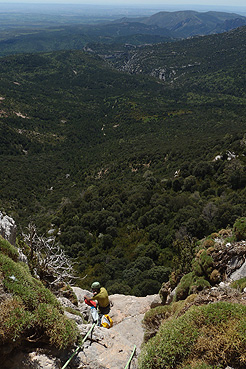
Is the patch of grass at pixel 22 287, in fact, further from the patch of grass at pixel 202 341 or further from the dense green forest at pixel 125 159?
the dense green forest at pixel 125 159

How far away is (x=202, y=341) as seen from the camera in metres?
4.98

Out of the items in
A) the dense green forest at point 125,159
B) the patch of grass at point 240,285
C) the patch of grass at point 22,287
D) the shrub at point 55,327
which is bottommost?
the dense green forest at point 125,159

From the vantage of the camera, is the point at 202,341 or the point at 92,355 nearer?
the point at 202,341

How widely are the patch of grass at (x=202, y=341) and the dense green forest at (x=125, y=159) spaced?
26.3 ft

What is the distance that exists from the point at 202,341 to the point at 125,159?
6534 centimetres

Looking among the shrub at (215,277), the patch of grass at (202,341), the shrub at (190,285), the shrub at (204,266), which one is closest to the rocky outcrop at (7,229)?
the patch of grass at (202,341)

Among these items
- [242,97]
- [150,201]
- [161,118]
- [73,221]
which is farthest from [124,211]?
[242,97]

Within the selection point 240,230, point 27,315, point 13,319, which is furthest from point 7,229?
point 240,230

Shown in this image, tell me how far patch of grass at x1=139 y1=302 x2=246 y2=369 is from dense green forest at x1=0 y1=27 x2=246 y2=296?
315 inches

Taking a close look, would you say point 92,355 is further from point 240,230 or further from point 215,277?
point 240,230

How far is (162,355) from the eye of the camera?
518 centimetres

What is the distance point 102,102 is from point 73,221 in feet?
415

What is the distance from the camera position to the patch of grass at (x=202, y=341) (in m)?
4.65

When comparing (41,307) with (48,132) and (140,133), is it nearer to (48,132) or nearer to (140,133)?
(140,133)
